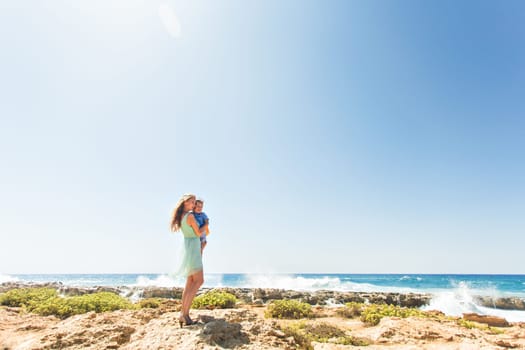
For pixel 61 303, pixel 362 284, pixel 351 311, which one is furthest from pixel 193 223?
pixel 362 284

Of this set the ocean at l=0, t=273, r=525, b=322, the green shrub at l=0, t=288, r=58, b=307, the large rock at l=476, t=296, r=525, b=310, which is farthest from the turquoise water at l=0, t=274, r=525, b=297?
the green shrub at l=0, t=288, r=58, b=307

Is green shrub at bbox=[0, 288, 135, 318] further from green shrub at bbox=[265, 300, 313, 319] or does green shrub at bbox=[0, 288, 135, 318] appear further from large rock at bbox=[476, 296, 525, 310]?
large rock at bbox=[476, 296, 525, 310]

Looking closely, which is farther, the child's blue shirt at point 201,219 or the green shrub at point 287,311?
the green shrub at point 287,311

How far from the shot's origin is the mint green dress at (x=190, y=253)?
4957 mm

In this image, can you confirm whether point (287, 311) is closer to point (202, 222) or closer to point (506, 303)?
point (202, 222)

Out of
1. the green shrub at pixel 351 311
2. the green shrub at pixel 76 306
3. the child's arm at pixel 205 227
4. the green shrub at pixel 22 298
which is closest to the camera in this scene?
the child's arm at pixel 205 227

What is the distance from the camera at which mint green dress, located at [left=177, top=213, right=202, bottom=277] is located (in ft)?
16.3

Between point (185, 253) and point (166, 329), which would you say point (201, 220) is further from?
point (166, 329)

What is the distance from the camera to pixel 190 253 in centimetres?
500

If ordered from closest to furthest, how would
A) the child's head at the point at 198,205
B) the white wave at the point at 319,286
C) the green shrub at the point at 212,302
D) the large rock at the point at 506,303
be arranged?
the child's head at the point at 198,205 < the green shrub at the point at 212,302 < the large rock at the point at 506,303 < the white wave at the point at 319,286

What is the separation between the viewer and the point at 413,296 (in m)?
24.9

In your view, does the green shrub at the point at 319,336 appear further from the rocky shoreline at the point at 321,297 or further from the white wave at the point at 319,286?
the white wave at the point at 319,286

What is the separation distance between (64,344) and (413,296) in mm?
27560

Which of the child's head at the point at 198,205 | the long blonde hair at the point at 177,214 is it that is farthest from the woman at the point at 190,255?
the child's head at the point at 198,205
